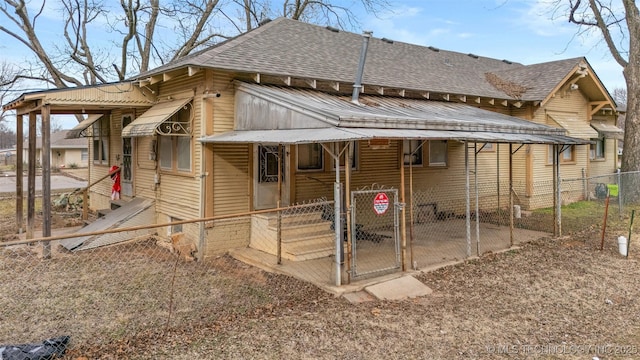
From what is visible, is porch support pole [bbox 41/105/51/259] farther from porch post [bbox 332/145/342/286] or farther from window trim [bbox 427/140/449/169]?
Answer: window trim [bbox 427/140/449/169]

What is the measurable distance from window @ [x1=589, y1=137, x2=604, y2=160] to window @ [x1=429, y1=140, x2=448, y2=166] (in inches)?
368

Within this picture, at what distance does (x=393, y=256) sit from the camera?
28.2 feet

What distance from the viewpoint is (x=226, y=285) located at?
7.00 meters

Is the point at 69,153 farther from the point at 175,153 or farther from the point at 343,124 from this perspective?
the point at 343,124

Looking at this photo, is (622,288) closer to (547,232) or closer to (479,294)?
(479,294)

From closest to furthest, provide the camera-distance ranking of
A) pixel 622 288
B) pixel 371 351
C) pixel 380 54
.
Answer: pixel 371 351, pixel 622 288, pixel 380 54

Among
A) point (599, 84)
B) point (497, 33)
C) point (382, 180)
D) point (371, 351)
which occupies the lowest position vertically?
point (371, 351)

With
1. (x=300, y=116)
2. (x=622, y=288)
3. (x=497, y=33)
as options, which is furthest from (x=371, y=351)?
(x=497, y=33)

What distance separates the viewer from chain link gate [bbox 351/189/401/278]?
22.2 feet

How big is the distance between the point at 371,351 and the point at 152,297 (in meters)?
3.52

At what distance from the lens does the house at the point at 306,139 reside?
7.70 meters

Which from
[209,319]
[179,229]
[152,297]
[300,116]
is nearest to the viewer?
[209,319]

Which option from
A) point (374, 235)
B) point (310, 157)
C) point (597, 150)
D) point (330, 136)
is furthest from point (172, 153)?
point (597, 150)

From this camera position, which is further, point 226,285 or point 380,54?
point 380,54
